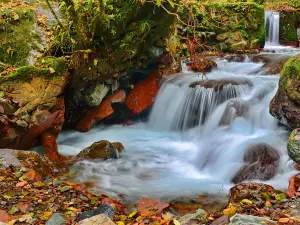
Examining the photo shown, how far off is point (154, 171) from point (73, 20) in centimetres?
343

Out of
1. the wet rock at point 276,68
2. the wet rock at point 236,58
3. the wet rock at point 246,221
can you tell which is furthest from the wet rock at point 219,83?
the wet rock at point 246,221

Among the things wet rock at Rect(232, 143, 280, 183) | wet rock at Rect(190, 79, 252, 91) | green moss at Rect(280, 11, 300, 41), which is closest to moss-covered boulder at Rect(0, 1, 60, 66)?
wet rock at Rect(190, 79, 252, 91)

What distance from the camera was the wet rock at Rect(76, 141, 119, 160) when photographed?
7.05m

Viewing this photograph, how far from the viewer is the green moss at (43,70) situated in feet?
21.5

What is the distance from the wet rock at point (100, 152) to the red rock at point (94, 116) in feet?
5.33

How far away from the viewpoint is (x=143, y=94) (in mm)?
9875

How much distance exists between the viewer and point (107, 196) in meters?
5.44

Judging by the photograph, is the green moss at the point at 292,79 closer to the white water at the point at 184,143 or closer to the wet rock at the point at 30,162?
the white water at the point at 184,143

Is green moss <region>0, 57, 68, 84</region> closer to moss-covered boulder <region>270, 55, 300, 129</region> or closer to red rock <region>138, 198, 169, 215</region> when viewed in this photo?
red rock <region>138, 198, 169, 215</region>

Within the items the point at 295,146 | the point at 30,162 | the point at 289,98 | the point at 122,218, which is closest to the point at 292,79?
the point at 289,98

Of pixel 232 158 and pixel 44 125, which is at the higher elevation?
pixel 44 125

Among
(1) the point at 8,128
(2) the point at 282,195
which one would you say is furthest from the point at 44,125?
(2) the point at 282,195

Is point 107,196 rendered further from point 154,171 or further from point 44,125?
point 44,125

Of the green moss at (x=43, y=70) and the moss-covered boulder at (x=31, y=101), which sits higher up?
the green moss at (x=43, y=70)
